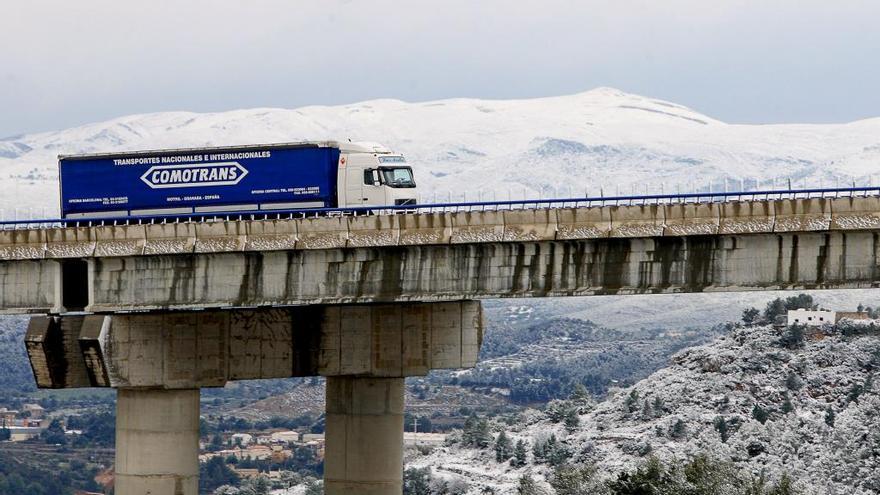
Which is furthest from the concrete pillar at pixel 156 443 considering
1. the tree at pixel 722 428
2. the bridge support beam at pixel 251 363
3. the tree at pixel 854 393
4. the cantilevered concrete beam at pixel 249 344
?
the tree at pixel 854 393

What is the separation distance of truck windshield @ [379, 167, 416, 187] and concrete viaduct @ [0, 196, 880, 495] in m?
5.01

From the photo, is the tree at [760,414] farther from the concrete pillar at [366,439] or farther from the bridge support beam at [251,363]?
the bridge support beam at [251,363]

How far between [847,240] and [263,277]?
71.5 feet

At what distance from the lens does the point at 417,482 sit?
193 m

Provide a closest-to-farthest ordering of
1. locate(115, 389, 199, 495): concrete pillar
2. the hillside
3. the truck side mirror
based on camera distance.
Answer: locate(115, 389, 199, 495): concrete pillar, the truck side mirror, the hillside

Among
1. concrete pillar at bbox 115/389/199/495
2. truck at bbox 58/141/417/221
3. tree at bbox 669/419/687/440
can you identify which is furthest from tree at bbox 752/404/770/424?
concrete pillar at bbox 115/389/199/495

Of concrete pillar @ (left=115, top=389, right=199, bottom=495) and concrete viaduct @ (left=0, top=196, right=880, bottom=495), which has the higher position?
concrete viaduct @ (left=0, top=196, right=880, bottom=495)

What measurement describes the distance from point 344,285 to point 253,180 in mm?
9872

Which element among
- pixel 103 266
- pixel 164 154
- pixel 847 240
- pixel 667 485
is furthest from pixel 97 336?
pixel 667 485

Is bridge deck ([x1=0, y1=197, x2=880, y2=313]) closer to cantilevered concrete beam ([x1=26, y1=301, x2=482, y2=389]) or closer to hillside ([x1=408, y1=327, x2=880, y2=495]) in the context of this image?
cantilevered concrete beam ([x1=26, y1=301, x2=482, y2=389])

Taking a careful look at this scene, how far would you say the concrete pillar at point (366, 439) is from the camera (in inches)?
3506

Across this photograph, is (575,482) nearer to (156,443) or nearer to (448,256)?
(156,443)

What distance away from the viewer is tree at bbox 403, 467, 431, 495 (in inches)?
7505

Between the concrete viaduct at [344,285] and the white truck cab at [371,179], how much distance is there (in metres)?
4.26
